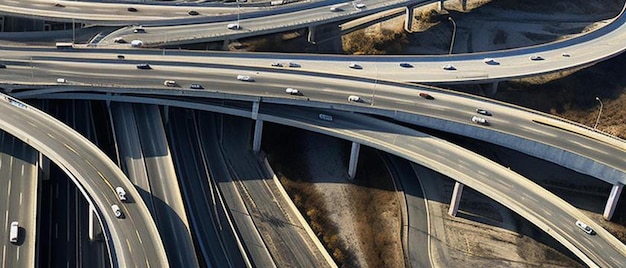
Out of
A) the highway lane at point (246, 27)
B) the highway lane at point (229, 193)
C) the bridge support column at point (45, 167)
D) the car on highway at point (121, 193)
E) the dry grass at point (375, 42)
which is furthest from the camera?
the dry grass at point (375, 42)

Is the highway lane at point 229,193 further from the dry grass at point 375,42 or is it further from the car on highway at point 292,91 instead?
the dry grass at point 375,42

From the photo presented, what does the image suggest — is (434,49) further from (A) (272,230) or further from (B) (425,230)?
(A) (272,230)

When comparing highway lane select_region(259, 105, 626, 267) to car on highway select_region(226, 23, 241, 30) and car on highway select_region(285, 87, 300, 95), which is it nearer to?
car on highway select_region(285, 87, 300, 95)

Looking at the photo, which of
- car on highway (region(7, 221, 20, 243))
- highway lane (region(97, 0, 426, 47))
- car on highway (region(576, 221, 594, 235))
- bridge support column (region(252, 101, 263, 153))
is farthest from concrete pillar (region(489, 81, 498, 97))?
car on highway (region(7, 221, 20, 243))

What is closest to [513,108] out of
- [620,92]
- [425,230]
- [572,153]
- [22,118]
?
[572,153]

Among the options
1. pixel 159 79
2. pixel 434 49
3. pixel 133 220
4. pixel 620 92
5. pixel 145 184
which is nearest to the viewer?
pixel 133 220

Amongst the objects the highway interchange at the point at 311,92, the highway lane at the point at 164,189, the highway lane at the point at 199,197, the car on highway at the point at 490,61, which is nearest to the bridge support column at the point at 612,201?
the highway interchange at the point at 311,92
